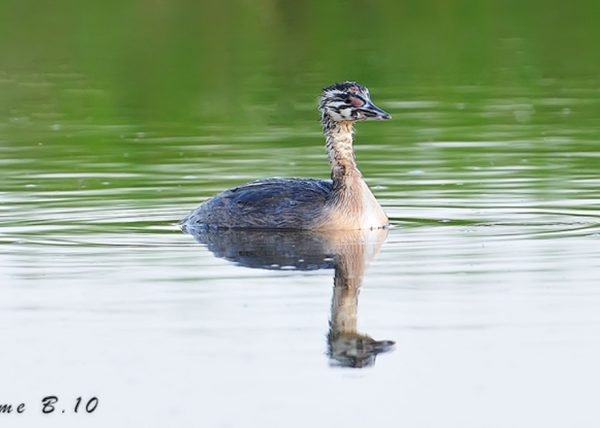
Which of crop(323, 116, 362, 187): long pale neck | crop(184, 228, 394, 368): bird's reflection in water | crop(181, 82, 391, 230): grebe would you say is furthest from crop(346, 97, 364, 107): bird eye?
Result: crop(184, 228, 394, 368): bird's reflection in water

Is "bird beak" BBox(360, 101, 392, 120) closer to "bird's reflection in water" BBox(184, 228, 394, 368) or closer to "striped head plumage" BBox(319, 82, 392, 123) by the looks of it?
"striped head plumage" BBox(319, 82, 392, 123)

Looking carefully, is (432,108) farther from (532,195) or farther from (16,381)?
(16,381)

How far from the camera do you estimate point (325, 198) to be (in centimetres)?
1675

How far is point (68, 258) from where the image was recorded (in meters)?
14.9

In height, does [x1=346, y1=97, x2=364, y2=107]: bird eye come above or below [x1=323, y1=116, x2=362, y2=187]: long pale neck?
above

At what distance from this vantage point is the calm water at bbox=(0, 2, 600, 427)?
10594 millimetres

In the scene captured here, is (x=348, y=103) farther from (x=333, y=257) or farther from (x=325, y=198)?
(x=333, y=257)

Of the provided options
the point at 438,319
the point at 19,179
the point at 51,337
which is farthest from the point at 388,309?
the point at 19,179

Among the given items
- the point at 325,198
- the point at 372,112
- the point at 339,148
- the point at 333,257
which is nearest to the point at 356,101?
the point at 372,112

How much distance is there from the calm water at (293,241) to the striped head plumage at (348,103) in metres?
1.06

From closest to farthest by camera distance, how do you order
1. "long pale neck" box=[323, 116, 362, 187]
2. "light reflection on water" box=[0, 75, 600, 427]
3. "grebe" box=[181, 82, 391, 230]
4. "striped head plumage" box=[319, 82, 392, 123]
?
"light reflection on water" box=[0, 75, 600, 427] < "grebe" box=[181, 82, 391, 230] < "striped head plumage" box=[319, 82, 392, 123] < "long pale neck" box=[323, 116, 362, 187]

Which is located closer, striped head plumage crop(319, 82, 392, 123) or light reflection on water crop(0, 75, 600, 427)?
light reflection on water crop(0, 75, 600, 427)

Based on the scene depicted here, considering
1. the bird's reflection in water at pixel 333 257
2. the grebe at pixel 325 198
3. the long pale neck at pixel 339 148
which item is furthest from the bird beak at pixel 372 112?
the bird's reflection in water at pixel 333 257

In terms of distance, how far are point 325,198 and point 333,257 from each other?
1.89m
